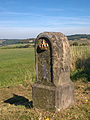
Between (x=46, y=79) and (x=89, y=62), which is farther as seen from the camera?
(x=89, y=62)

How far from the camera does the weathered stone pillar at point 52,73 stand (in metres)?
4.00

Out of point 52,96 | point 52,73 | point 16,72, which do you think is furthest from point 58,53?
point 16,72

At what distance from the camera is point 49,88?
13.5 ft

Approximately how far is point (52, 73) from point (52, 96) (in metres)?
0.51

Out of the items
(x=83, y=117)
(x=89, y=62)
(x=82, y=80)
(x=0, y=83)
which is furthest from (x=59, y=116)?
(x=89, y=62)

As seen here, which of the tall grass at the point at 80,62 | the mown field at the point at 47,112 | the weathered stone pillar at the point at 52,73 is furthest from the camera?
the tall grass at the point at 80,62

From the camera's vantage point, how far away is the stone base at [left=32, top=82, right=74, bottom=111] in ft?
13.3

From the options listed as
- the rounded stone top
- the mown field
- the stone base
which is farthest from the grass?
the rounded stone top

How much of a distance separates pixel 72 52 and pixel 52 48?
21.6 feet

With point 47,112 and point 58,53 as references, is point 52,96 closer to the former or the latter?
point 47,112

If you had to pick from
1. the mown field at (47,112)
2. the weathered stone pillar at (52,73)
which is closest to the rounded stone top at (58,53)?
the weathered stone pillar at (52,73)

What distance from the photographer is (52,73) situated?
4070mm

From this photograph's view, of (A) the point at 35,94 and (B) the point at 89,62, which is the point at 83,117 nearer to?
(A) the point at 35,94

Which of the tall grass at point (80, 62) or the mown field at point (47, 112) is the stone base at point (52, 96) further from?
the tall grass at point (80, 62)
